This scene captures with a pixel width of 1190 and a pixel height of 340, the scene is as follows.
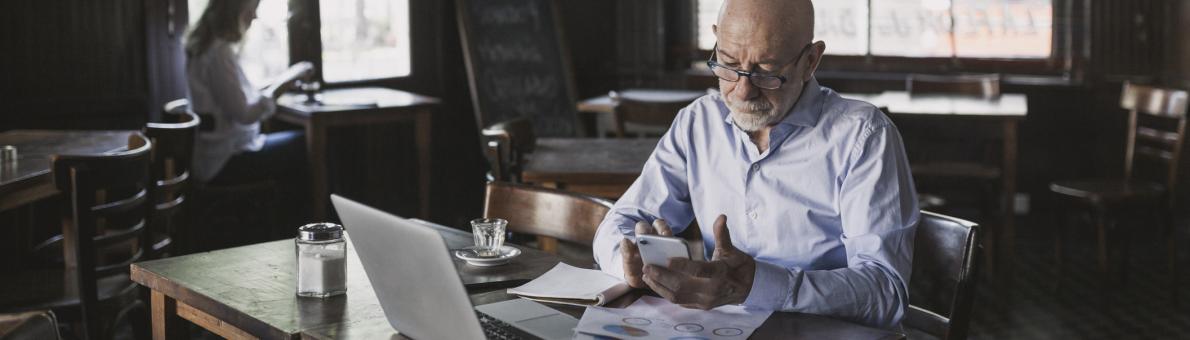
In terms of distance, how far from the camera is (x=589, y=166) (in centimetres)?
381

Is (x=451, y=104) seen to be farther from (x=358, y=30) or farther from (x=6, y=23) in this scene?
(x=6, y=23)

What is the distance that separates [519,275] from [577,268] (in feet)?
0.33

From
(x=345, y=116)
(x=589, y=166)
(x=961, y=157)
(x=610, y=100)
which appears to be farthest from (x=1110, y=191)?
(x=345, y=116)

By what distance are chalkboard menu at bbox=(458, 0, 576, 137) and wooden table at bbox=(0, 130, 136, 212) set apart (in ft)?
8.01

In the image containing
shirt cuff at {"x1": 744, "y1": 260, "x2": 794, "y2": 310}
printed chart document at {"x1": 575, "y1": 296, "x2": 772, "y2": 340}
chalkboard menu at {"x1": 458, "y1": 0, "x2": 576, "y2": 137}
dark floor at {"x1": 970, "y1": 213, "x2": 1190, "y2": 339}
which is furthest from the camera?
chalkboard menu at {"x1": 458, "y1": 0, "x2": 576, "y2": 137}

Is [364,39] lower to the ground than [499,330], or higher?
higher

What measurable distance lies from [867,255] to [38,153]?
282 cm

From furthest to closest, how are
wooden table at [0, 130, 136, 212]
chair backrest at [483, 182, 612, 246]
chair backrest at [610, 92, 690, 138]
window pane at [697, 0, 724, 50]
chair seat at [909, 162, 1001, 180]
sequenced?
1. window pane at [697, 0, 724, 50]
2. chair seat at [909, 162, 1001, 180]
3. chair backrest at [610, 92, 690, 138]
4. wooden table at [0, 130, 136, 212]
5. chair backrest at [483, 182, 612, 246]

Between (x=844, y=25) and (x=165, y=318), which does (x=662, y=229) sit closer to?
(x=165, y=318)

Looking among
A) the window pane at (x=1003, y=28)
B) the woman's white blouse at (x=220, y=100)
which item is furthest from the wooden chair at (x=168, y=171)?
the window pane at (x=1003, y=28)

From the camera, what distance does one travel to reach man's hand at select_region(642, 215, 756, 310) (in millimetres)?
1774

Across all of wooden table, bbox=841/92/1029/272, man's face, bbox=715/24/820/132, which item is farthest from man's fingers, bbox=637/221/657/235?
wooden table, bbox=841/92/1029/272

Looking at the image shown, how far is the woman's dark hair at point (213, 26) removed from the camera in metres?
5.29

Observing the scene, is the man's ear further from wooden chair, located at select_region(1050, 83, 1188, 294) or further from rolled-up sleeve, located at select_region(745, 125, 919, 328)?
wooden chair, located at select_region(1050, 83, 1188, 294)
